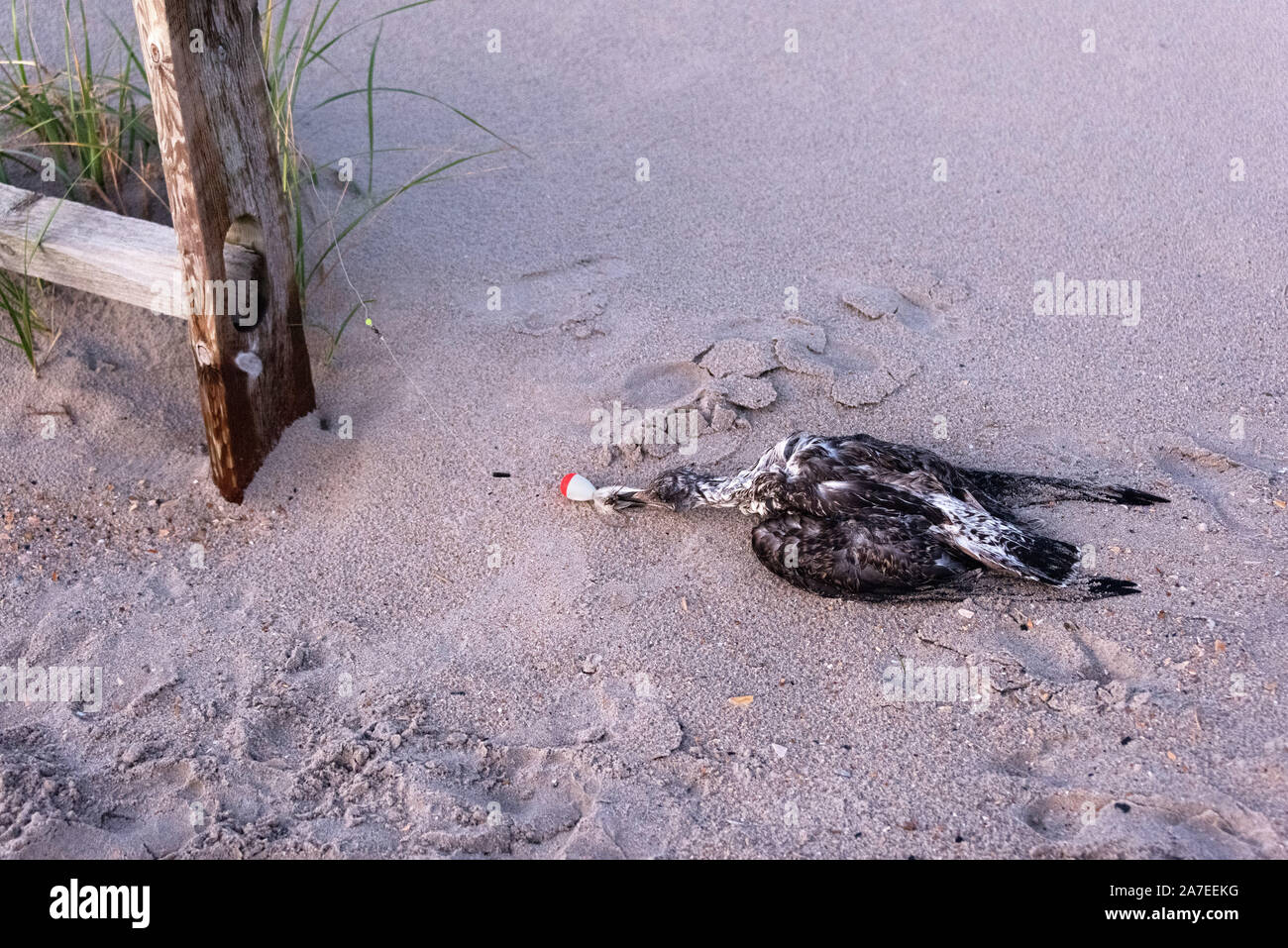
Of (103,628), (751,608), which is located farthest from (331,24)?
(751,608)

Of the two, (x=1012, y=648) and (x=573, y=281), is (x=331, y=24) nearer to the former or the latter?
(x=573, y=281)

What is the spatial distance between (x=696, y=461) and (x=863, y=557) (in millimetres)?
828

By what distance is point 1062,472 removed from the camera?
3809mm

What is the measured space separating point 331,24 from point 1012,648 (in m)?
4.44

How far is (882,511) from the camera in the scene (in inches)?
137

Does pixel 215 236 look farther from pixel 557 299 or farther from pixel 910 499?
pixel 910 499

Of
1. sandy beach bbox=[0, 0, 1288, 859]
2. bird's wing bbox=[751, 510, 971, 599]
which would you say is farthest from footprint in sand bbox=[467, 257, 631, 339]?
bird's wing bbox=[751, 510, 971, 599]

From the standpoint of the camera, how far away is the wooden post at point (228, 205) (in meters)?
3.26

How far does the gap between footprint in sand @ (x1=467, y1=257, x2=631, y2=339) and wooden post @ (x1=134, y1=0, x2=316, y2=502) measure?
830 mm

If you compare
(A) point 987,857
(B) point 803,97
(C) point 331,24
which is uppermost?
(C) point 331,24

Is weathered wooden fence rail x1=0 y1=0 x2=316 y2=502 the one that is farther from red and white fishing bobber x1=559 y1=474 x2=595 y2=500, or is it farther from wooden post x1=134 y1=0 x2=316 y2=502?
red and white fishing bobber x1=559 y1=474 x2=595 y2=500

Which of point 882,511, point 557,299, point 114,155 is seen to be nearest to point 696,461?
point 882,511

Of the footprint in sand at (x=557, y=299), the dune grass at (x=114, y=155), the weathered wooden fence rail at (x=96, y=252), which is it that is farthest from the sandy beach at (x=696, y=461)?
the weathered wooden fence rail at (x=96, y=252)

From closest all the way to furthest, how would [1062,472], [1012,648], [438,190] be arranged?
[1012,648] < [1062,472] < [438,190]
